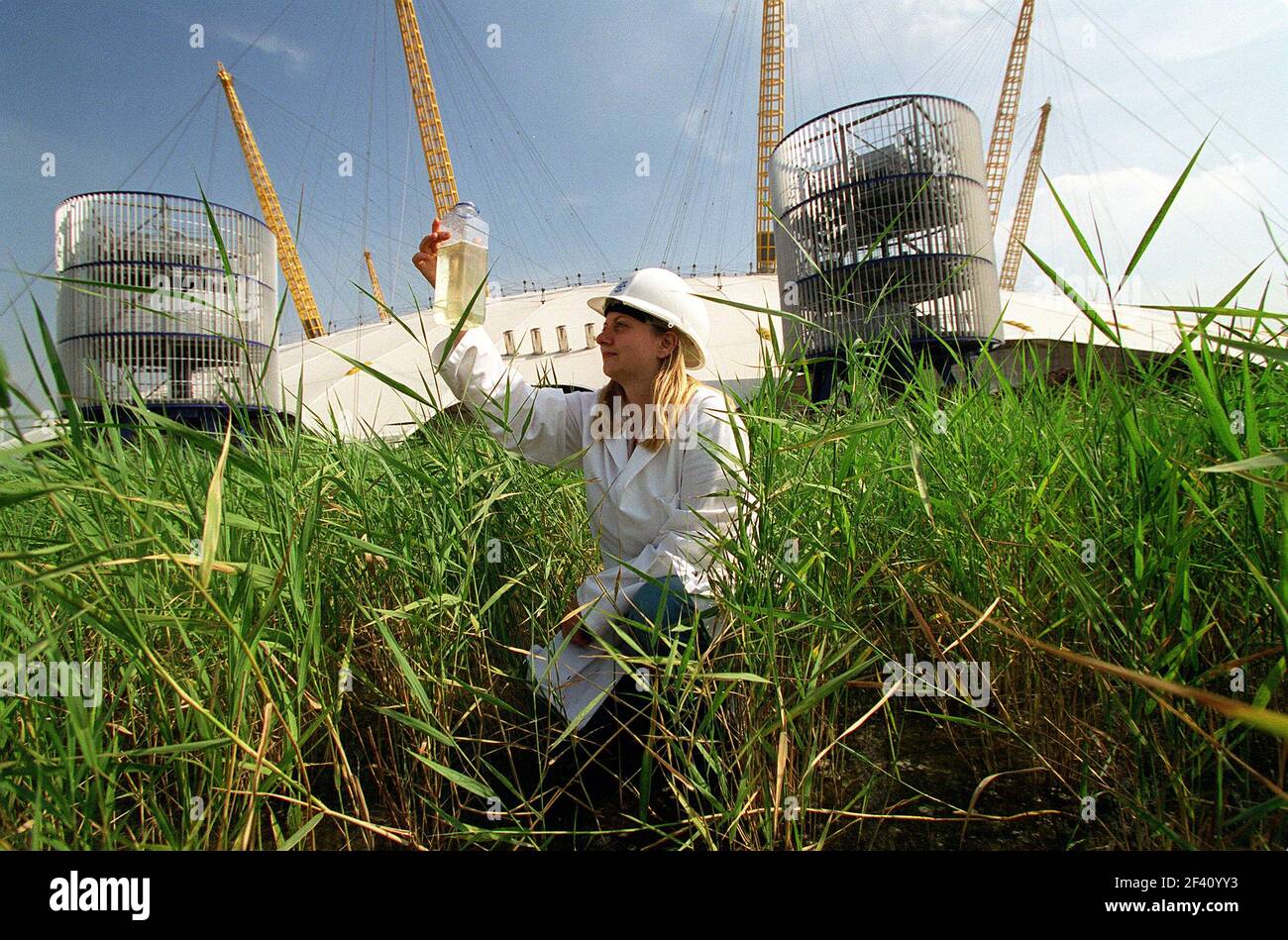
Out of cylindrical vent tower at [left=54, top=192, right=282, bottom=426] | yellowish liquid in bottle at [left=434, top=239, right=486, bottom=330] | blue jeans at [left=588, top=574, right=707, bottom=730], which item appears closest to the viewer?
blue jeans at [left=588, top=574, right=707, bottom=730]

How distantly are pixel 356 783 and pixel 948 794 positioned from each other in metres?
1.17

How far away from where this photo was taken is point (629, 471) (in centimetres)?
169

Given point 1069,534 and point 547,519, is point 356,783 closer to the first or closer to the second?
point 547,519

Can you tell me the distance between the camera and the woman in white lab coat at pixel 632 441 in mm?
1545

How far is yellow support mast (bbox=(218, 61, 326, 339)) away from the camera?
28250mm

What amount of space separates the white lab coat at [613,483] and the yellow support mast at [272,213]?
29506mm

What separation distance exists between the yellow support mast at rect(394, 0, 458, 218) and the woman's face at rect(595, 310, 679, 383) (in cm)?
2725

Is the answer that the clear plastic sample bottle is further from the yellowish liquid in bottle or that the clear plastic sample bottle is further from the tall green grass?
Answer: the tall green grass
